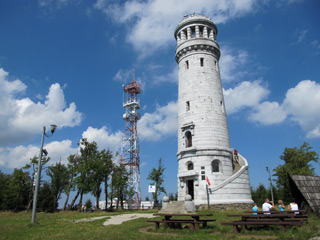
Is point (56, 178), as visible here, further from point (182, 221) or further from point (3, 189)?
point (182, 221)

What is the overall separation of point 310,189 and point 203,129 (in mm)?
12854

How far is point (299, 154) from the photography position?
34938 millimetres

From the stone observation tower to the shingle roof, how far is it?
9.86 m

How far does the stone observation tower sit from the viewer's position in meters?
23.2

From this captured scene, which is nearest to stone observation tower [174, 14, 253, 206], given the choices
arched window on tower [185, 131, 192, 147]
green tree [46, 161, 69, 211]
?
arched window on tower [185, 131, 192, 147]

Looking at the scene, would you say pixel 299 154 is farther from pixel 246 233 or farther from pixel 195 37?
pixel 246 233

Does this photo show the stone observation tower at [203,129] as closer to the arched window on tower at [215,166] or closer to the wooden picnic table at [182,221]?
the arched window on tower at [215,166]

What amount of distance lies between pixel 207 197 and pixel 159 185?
1311 cm

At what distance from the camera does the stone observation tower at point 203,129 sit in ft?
76.1

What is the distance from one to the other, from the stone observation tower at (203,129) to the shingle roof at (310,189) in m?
9.86

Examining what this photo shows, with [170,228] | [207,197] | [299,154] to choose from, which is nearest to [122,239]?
[170,228]

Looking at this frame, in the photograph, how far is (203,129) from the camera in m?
25.1

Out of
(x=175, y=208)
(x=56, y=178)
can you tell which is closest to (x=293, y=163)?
(x=175, y=208)

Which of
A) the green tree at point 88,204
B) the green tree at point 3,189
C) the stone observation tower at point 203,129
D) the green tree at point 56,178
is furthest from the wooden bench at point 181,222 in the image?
the green tree at point 88,204
